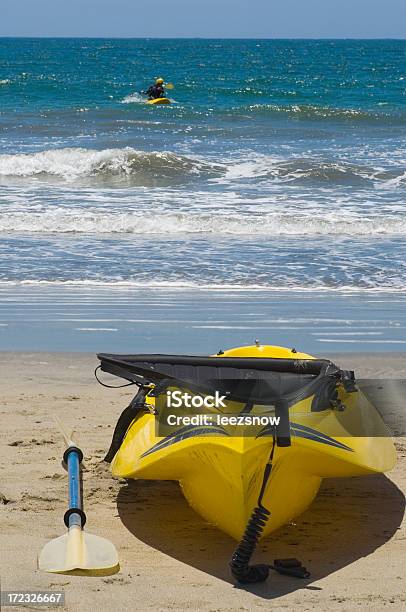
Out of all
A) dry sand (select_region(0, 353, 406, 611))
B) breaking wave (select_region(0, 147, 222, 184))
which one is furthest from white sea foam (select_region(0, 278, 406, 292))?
breaking wave (select_region(0, 147, 222, 184))

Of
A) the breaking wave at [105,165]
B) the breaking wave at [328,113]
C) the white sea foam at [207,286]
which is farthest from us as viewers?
the breaking wave at [328,113]

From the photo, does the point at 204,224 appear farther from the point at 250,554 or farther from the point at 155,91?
the point at 155,91

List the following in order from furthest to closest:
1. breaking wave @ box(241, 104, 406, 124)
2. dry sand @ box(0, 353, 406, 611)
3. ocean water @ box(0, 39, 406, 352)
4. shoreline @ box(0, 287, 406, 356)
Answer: breaking wave @ box(241, 104, 406, 124) → ocean water @ box(0, 39, 406, 352) → shoreline @ box(0, 287, 406, 356) → dry sand @ box(0, 353, 406, 611)

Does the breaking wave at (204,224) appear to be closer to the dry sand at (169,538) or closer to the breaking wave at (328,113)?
the dry sand at (169,538)

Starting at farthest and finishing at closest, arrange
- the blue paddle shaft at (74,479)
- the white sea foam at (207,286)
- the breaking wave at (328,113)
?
the breaking wave at (328,113)
the white sea foam at (207,286)
the blue paddle shaft at (74,479)

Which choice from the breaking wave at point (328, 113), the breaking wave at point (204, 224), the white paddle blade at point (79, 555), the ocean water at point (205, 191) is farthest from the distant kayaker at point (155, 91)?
the white paddle blade at point (79, 555)

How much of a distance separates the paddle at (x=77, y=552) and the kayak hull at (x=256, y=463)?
0.29 metres

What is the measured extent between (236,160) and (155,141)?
149 inches

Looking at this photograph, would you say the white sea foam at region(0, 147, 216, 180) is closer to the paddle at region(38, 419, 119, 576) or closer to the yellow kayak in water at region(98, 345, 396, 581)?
the yellow kayak in water at region(98, 345, 396, 581)

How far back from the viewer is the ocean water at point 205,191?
10094 mm

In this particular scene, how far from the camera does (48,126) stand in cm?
2448

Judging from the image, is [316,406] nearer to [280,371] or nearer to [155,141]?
[280,371]

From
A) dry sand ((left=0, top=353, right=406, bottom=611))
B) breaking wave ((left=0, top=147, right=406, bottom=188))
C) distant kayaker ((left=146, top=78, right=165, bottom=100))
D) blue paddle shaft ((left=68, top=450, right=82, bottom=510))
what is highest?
distant kayaker ((left=146, top=78, right=165, bottom=100))

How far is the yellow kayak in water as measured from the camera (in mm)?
4062
